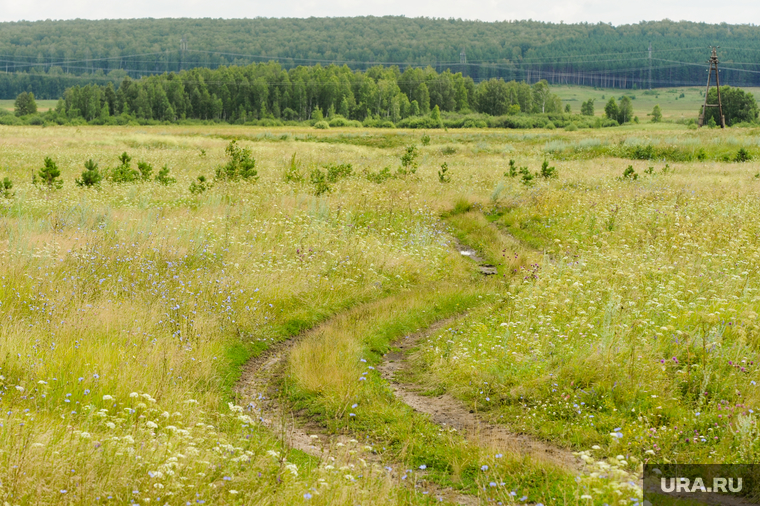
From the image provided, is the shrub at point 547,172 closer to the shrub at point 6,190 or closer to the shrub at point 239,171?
the shrub at point 239,171

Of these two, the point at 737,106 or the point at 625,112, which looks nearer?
the point at 737,106

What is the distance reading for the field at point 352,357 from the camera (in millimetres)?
4930

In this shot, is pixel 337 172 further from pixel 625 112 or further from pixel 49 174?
pixel 625 112

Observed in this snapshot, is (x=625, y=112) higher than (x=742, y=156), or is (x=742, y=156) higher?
(x=625, y=112)

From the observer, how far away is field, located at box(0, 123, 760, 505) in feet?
16.2

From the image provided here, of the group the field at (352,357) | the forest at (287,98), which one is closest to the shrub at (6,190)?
the field at (352,357)

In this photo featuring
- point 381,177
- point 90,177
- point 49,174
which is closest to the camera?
point 90,177

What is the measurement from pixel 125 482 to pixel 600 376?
5.34m

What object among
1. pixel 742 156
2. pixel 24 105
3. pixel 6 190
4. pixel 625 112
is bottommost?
pixel 6 190

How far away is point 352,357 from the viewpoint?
28.5 ft

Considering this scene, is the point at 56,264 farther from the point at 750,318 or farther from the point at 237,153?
the point at 237,153

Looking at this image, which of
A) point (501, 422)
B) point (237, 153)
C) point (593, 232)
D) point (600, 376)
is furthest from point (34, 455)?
point (237, 153)

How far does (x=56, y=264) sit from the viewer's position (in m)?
9.72

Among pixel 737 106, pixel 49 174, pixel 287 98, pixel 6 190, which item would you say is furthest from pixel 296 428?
pixel 287 98
